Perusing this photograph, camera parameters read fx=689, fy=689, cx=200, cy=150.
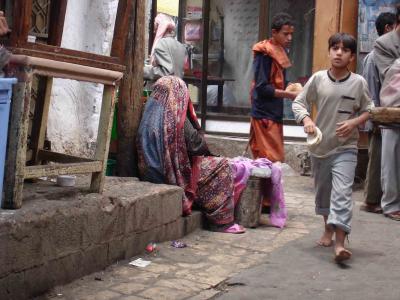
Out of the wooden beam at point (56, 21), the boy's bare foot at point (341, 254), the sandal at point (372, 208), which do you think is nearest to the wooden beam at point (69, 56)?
the wooden beam at point (56, 21)

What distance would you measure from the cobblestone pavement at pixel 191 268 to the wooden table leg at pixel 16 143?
64 centimetres

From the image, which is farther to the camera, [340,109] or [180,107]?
[180,107]

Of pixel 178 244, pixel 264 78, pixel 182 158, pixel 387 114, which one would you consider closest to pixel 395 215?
pixel 387 114

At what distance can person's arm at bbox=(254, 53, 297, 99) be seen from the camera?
261 inches

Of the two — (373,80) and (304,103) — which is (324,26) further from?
(304,103)

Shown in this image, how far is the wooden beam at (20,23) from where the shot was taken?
13.2 ft

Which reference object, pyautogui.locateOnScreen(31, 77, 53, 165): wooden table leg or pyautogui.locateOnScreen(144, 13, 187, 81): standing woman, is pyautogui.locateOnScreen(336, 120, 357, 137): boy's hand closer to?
pyautogui.locateOnScreen(31, 77, 53, 165): wooden table leg

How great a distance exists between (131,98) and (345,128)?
1854 mm

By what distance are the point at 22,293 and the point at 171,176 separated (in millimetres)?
2061

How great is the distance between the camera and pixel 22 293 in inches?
154

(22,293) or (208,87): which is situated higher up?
(208,87)

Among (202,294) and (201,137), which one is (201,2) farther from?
(202,294)

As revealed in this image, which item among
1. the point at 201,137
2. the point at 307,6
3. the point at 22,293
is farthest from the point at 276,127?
the point at 307,6

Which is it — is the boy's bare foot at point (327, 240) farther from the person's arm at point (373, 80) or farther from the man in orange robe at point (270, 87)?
the person's arm at point (373, 80)
